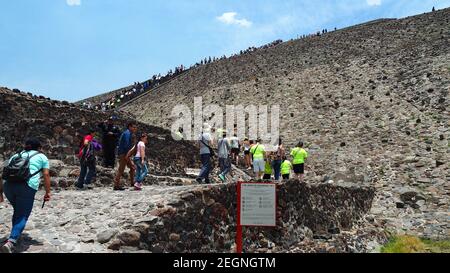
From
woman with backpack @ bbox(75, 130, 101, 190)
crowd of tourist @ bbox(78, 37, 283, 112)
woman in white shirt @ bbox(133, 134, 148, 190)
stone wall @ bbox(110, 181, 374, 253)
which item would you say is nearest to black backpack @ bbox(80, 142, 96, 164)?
woman with backpack @ bbox(75, 130, 101, 190)

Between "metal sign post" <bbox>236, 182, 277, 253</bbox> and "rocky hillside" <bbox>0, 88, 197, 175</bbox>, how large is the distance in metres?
9.14

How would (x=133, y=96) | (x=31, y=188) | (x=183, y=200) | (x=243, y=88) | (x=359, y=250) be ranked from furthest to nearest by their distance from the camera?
1. (x=133, y=96)
2. (x=243, y=88)
3. (x=359, y=250)
4. (x=183, y=200)
5. (x=31, y=188)

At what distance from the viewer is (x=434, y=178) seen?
18.1 m

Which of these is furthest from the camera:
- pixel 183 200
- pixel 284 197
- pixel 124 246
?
pixel 284 197

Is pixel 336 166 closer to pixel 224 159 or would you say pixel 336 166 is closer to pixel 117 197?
pixel 224 159

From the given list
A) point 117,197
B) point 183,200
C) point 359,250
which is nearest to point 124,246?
point 183,200

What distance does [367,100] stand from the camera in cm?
2712

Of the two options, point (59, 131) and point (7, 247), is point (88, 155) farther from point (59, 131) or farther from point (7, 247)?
point (7, 247)

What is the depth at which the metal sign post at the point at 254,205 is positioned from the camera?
7.72 metres

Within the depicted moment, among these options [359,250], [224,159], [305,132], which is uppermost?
[305,132]

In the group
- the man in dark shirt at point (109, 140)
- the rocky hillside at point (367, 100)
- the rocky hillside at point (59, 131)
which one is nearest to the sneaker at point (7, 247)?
the man in dark shirt at point (109, 140)

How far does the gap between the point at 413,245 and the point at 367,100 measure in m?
15.1

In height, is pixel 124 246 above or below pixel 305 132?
below

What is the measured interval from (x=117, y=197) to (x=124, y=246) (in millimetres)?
2591
